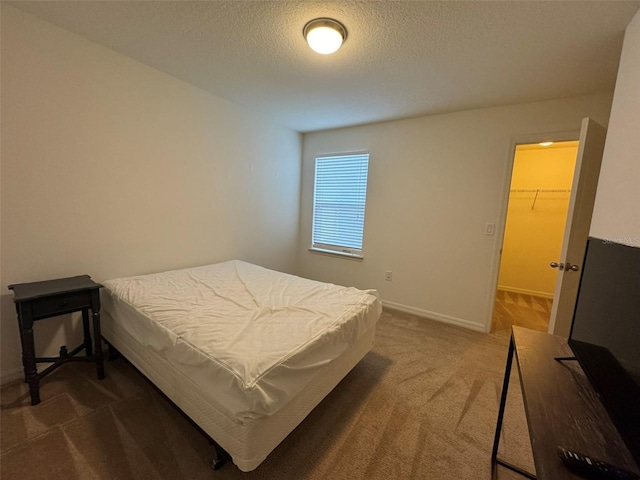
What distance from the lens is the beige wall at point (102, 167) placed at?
175 centimetres

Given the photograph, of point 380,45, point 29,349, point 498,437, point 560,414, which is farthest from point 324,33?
point 29,349

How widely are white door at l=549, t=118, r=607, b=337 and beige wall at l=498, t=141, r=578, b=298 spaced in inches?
88.9

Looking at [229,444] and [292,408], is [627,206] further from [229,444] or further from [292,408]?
[229,444]

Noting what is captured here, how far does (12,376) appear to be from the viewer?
1.83m

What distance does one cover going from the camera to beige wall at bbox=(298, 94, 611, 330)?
2666 mm

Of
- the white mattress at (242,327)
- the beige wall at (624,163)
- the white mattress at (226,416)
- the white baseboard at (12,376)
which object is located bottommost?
the white baseboard at (12,376)

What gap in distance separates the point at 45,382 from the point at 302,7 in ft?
9.73

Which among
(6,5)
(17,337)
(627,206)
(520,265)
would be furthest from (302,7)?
(520,265)

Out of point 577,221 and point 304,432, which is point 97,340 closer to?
point 304,432

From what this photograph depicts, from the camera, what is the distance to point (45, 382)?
6.02 ft

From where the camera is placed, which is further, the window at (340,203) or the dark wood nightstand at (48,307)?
the window at (340,203)

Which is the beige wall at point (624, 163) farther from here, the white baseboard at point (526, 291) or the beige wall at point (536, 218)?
the white baseboard at point (526, 291)

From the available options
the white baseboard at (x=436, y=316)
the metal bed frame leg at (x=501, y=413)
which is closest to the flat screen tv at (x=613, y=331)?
the metal bed frame leg at (x=501, y=413)

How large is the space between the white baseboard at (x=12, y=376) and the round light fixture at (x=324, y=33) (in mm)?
3011
